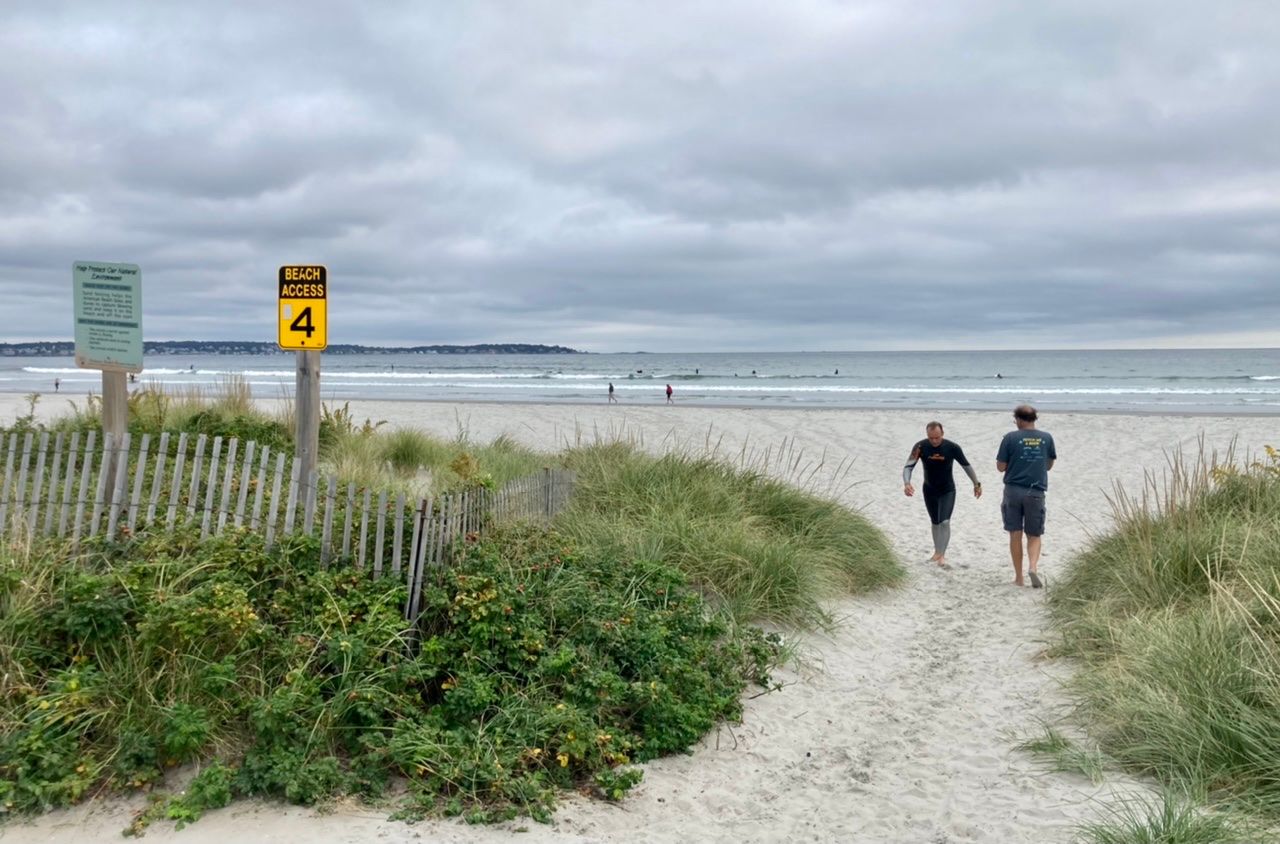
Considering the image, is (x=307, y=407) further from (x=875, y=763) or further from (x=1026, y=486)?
(x=1026, y=486)

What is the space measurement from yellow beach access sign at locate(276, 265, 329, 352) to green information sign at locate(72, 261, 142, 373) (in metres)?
1.12

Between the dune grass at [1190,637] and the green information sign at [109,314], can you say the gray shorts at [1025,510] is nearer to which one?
the dune grass at [1190,637]

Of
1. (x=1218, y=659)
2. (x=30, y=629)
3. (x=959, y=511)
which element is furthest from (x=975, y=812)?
(x=959, y=511)

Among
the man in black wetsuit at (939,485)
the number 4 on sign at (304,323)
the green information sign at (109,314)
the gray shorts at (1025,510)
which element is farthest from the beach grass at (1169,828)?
the man in black wetsuit at (939,485)

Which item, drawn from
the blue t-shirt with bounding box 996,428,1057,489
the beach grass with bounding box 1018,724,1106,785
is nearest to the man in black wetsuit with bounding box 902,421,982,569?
the blue t-shirt with bounding box 996,428,1057,489

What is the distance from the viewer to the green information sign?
717cm

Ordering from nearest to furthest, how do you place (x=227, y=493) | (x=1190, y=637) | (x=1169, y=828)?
1. (x=1169, y=828)
2. (x=1190, y=637)
3. (x=227, y=493)

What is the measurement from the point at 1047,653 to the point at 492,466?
19.9ft

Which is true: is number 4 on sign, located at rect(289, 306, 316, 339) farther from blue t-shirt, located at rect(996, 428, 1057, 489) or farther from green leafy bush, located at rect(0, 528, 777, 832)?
blue t-shirt, located at rect(996, 428, 1057, 489)

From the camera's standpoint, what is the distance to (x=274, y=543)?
6020 mm

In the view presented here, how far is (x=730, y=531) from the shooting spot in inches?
336

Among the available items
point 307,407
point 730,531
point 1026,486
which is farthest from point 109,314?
point 1026,486

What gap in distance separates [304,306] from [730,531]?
396 cm

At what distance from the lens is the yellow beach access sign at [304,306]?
7039 mm
